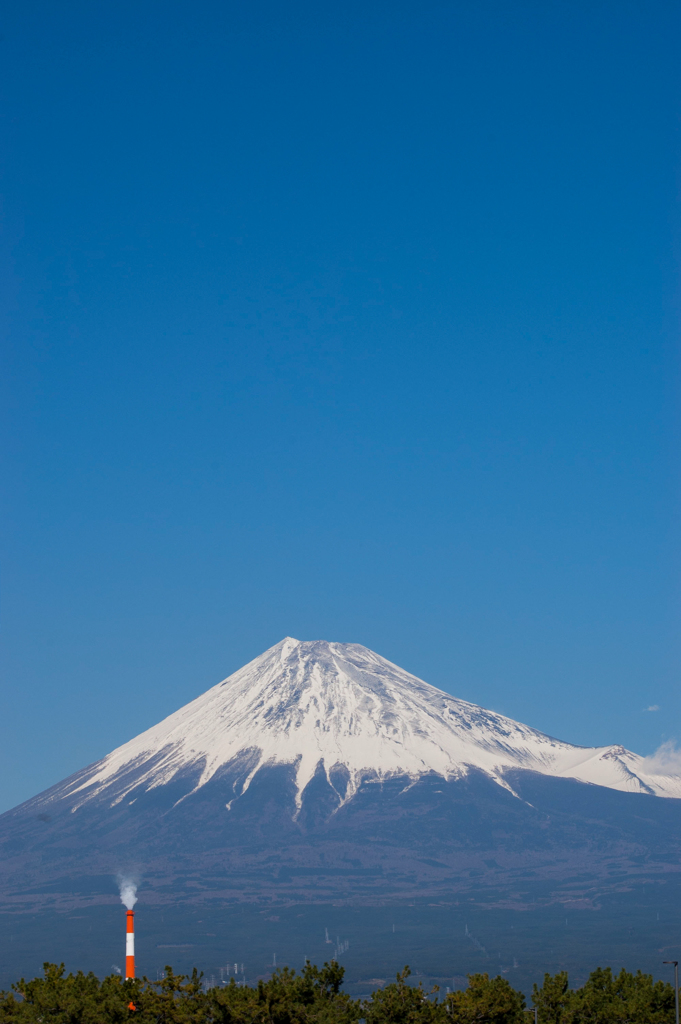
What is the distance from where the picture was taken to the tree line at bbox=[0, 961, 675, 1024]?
7088cm

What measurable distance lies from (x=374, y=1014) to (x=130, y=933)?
104 feet

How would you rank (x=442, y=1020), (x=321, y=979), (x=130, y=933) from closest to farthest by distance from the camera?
(x=442, y=1020), (x=321, y=979), (x=130, y=933)

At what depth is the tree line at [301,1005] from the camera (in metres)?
70.9

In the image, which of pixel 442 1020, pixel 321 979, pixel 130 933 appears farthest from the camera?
pixel 130 933

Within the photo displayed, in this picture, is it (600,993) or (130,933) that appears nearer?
(600,993)

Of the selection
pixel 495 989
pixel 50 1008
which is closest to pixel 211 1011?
pixel 50 1008

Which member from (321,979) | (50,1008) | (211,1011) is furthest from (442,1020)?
(50,1008)

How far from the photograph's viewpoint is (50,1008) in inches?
2842

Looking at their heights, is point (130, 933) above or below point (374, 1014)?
above

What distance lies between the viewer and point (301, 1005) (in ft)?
235

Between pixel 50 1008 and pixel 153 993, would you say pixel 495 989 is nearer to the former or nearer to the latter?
pixel 153 993

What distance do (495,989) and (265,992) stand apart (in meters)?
14.9

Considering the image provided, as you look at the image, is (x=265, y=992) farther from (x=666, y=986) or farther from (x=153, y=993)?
(x=666, y=986)

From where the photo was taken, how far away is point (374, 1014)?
71.4m
